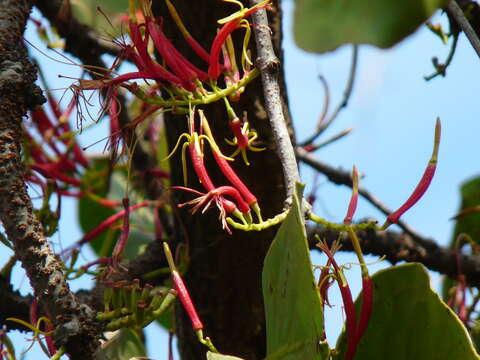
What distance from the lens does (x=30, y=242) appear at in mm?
596

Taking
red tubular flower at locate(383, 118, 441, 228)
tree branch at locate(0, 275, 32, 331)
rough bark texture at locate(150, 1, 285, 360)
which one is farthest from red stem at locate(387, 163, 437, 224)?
tree branch at locate(0, 275, 32, 331)

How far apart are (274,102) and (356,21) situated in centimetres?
9

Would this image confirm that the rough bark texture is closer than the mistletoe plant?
No

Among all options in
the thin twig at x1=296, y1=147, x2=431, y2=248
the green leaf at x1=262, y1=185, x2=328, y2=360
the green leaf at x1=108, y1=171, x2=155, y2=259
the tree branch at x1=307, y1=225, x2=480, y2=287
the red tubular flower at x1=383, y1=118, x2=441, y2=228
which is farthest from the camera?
the green leaf at x1=108, y1=171, x2=155, y2=259

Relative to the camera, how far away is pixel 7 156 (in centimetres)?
60

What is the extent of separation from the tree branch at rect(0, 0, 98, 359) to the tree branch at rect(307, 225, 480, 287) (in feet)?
1.54

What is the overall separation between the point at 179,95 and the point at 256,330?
423 mm

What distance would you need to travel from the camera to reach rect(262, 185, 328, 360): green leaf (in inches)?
19.4

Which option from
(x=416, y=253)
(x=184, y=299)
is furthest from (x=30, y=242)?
(x=416, y=253)

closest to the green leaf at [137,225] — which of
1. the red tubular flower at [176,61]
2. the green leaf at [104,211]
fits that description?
the green leaf at [104,211]

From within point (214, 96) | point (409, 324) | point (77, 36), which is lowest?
point (409, 324)

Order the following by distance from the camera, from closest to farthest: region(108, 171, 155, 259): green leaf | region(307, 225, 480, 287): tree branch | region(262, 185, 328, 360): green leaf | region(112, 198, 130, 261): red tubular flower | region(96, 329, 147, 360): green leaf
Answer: region(262, 185, 328, 360): green leaf
region(96, 329, 147, 360): green leaf
region(112, 198, 130, 261): red tubular flower
region(307, 225, 480, 287): tree branch
region(108, 171, 155, 259): green leaf

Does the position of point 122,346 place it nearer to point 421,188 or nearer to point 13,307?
point 13,307

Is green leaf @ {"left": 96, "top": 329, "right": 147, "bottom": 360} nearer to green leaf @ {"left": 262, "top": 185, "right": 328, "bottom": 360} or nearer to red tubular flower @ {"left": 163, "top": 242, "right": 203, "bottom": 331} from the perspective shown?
red tubular flower @ {"left": 163, "top": 242, "right": 203, "bottom": 331}
